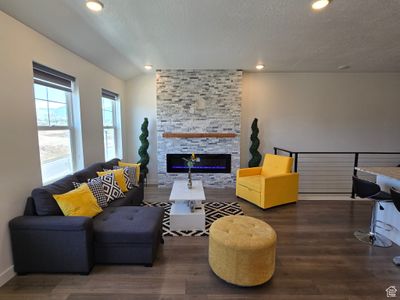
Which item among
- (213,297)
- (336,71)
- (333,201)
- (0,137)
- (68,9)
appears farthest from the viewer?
(336,71)

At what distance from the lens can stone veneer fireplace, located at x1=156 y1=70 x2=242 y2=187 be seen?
16.9 ft

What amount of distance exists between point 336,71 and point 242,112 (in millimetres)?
2361

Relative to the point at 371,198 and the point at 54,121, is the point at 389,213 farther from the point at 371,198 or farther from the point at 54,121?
the point at 54,121

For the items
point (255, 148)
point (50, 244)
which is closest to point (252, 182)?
point (255, 148)

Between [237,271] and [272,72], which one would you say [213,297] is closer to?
[237,271]

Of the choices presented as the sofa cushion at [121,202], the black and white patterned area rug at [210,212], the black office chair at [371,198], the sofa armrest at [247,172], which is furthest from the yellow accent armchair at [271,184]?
the sofa cushion at [121,202]

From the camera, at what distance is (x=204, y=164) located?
17.6ft

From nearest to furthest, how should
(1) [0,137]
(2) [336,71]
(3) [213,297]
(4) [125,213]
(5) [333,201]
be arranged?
Answer: (3) [213,297] < (1) [0,137] < (4) [125,213] < (5) [333,201] < (2) [336,71]

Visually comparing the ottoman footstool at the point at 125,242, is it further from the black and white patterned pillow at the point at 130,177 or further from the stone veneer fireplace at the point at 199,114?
the stone veneer fireplace at the point at 199,114

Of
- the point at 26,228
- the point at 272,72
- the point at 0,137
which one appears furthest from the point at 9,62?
the point at 272,72

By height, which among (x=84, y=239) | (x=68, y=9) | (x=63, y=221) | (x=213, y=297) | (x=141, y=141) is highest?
(x=68, y=9)

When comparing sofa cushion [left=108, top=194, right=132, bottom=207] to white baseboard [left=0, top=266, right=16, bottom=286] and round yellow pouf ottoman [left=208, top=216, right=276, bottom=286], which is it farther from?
round yellow pouf ottoman [left=208, top=216, right=276, bottom=286]

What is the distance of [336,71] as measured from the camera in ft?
17.1

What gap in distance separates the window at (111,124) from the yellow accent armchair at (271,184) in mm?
2887
